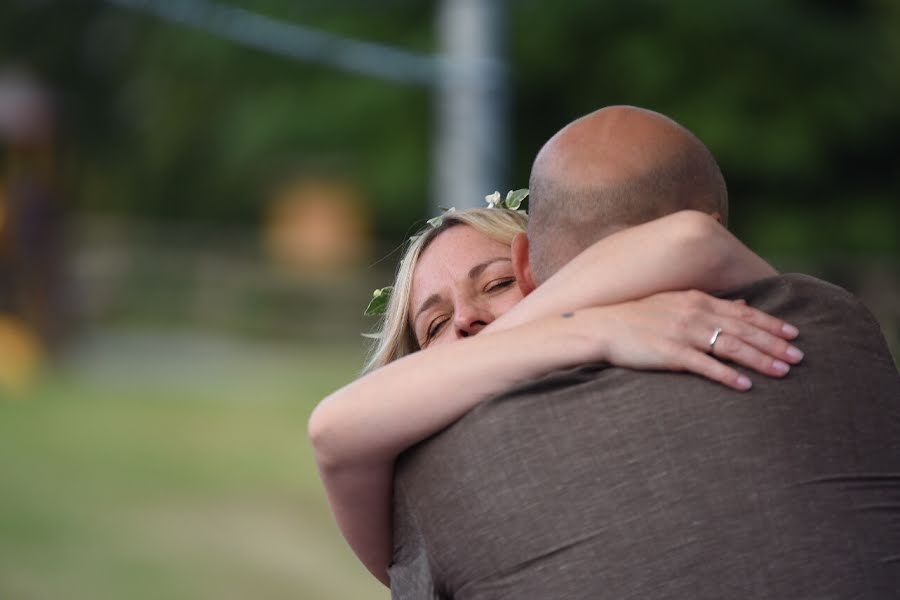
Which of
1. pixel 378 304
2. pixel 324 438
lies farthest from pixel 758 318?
pixel 378 304

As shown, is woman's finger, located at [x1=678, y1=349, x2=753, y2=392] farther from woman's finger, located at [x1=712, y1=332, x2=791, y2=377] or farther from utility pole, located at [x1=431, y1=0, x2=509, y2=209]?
utility pole, located at [x1=431, y1=0, x2=509, y2=209]

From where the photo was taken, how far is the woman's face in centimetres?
243

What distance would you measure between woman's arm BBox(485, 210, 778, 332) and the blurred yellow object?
57.1 feet

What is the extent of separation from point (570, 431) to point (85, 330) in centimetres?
2376

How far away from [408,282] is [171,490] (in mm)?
10179

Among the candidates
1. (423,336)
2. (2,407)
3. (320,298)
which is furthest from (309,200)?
(423,336)

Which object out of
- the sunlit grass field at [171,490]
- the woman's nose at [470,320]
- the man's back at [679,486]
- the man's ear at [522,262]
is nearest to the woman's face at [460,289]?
the woman's nose at [470,320]

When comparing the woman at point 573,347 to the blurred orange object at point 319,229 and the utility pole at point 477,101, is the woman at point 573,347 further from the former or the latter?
the blurred orange object at point 319,229

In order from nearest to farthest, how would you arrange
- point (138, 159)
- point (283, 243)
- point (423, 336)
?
point (423, 336) → point (283, 243) → point (138, 159)

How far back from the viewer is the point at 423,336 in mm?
2496

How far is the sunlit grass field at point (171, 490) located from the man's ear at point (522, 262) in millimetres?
6827

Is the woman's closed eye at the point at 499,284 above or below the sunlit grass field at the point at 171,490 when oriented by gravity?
below

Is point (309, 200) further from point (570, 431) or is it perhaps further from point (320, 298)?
point (570, 431)

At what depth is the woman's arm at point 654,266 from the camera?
1.93 m
